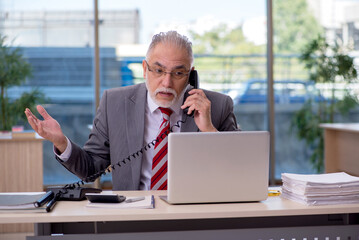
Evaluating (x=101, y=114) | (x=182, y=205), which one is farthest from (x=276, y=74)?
(x=182, y=205)

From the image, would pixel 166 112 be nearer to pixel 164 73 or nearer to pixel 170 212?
pixel 164 73

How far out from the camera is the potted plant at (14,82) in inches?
219

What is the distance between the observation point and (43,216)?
71.2 inches

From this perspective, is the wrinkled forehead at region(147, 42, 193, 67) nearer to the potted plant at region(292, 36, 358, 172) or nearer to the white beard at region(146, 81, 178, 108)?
the white beard at region(146, 81, 178, 108)

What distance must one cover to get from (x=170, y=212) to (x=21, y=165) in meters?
2.90

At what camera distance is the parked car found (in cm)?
634

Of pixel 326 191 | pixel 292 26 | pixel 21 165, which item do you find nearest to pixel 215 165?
pixel 326 191

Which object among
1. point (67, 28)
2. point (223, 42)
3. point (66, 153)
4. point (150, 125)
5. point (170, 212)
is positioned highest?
point (67, 28)

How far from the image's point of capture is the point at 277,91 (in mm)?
6355

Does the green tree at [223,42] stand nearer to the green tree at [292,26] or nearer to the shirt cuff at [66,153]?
the green tree at [292,26]

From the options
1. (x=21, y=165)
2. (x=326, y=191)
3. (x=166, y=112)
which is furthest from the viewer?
(x=21, y=165)

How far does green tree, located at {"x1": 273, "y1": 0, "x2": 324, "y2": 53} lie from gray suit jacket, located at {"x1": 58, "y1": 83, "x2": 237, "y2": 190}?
11.9 feet

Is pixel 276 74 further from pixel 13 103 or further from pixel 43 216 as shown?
pixel 43 216

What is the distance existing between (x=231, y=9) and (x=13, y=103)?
2.74 meters
